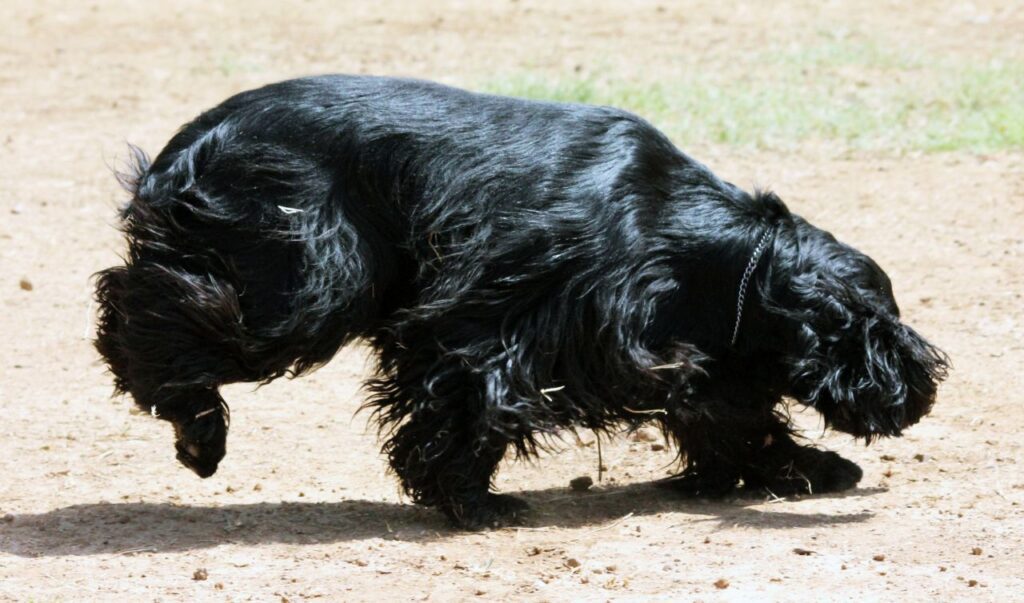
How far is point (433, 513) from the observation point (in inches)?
217

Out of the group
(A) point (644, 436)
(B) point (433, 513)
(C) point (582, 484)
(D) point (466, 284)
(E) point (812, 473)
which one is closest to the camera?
(D) point (466, 284)

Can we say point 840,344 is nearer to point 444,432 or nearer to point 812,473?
point 812,473

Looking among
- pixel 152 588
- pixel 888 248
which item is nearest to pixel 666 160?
pixel 152 588

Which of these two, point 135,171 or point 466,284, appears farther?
point 135,171

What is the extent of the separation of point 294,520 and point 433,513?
0.53 m

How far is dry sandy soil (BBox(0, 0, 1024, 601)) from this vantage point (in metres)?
4.57

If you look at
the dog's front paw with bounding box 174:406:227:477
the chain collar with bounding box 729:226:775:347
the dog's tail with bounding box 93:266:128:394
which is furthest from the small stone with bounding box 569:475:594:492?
the dog's tail with bounding box 93:266:128:394

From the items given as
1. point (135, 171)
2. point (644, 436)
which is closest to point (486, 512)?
point (644, 436)

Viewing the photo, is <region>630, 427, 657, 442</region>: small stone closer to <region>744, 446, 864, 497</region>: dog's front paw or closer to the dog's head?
<region>744, 446, 864, 497</region>: dog's front paw

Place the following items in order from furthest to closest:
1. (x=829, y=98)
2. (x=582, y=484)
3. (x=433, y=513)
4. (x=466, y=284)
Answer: (x=829, y=98)
(x=582, y=484)
(x=433, y=513)
(x=466, y=284)

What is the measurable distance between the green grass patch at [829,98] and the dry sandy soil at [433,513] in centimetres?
37

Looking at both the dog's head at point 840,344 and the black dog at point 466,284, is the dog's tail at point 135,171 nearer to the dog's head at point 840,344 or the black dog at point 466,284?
the black dog at point 466,284

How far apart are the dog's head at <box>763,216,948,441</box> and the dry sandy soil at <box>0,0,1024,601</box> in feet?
1.25

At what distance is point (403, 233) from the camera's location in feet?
16.6
